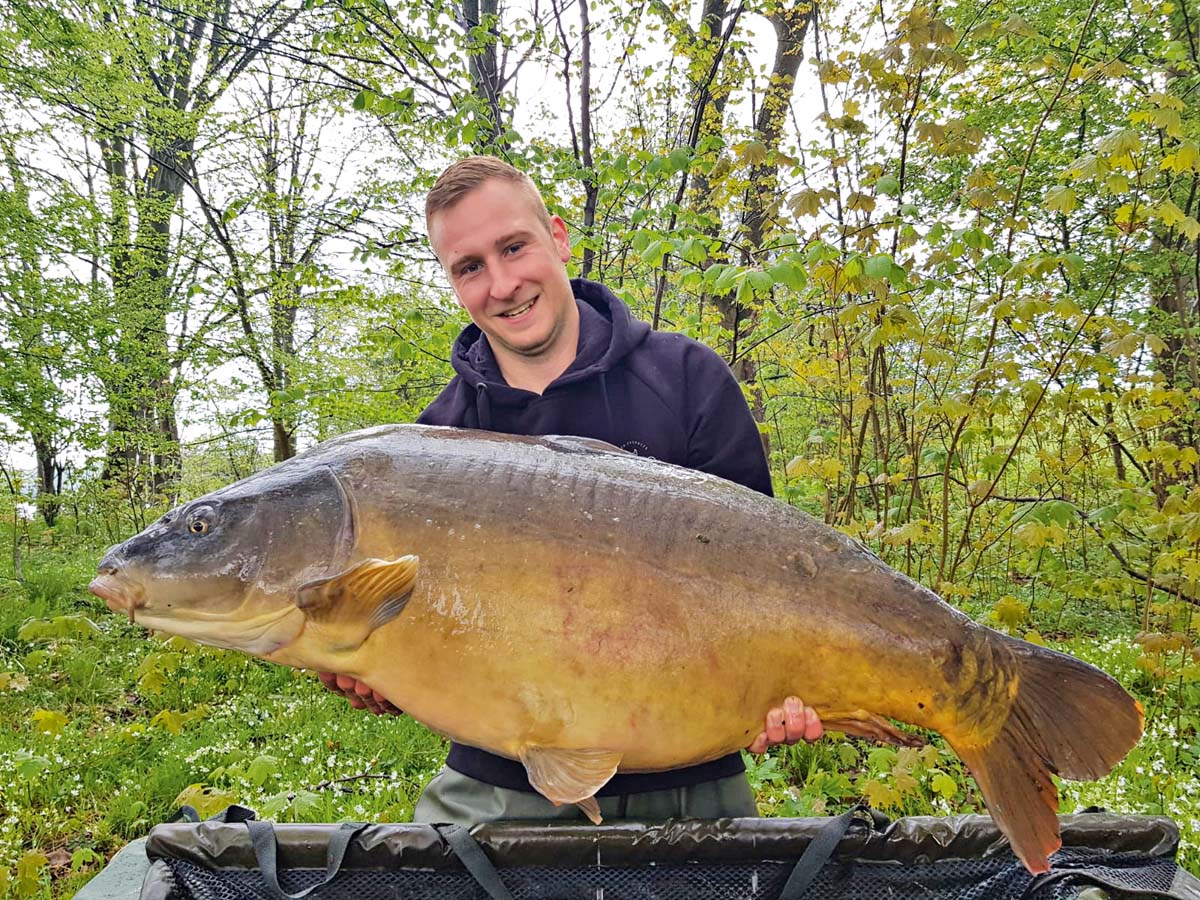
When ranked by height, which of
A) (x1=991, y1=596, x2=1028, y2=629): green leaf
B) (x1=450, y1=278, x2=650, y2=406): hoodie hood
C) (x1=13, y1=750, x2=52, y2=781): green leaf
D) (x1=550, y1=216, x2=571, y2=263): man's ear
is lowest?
(x1=13, y1=750, x2=52, y2=781): green leaf

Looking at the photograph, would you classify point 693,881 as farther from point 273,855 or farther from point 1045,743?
point 273,855

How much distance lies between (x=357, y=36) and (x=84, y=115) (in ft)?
12.0

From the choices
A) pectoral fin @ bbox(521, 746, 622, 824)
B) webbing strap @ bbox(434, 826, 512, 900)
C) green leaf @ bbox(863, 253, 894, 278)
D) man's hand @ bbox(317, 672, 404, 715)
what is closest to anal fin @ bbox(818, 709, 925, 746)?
pectoral fin @ bbox(521, 746, 622, 824)

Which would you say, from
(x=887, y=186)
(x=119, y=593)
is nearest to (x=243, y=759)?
(x=119, y=593)

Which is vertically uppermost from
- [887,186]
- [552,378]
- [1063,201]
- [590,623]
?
[887,186]

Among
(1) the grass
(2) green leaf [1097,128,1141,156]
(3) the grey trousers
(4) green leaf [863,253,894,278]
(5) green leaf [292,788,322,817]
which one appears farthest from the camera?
(4) green leaf [863,253,894,278]

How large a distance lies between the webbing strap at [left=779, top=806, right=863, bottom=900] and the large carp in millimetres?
259

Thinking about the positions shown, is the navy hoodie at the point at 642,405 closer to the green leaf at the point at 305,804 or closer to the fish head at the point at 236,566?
the fish head at the point at 236,566

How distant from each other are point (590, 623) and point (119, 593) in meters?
0.78

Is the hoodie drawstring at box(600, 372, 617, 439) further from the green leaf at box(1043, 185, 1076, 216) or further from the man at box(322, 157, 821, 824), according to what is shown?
the green leaf at box(1043, 185, 1076, 216)

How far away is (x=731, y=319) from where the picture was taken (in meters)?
4.91

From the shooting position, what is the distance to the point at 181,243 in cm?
780

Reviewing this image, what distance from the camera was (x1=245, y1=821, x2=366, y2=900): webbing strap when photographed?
1.32 metres

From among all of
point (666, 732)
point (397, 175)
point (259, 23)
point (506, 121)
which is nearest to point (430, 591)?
point (666, 732)
